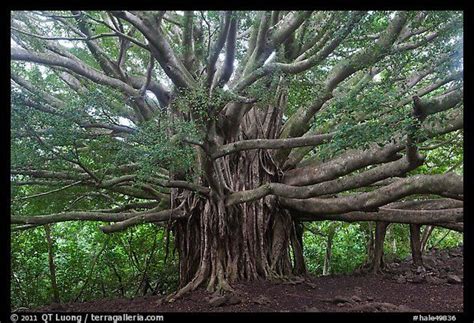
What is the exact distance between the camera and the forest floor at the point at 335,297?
3830mm

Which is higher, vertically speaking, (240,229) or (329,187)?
(329,187)

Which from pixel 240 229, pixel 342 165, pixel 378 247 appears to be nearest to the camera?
pixel 342 165

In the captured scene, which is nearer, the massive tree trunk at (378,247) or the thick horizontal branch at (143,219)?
the thick horizontal branch at (143,219)

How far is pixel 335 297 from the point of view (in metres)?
4.09

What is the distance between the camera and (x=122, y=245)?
6.98 m

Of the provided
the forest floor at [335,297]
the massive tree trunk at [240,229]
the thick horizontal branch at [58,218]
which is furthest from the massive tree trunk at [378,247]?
the thick horizontal branch at [58,218]

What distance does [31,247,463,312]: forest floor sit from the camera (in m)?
3.83

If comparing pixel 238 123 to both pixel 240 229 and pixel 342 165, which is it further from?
pixel 342 165

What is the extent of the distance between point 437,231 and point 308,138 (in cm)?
820

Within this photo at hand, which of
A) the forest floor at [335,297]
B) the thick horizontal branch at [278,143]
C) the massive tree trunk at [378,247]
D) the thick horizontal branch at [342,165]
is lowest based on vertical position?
the forest floor at [335,297]

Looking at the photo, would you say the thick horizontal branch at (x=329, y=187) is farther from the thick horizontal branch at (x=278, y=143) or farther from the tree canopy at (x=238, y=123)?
the thick horizontal branch at (x=278, y=143)

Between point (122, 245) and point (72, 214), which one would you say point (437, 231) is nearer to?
point (122, 245)

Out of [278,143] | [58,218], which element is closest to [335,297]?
[278,143]

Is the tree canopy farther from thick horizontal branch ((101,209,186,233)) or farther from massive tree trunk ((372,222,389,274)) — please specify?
massive tree trunk ((372,222,389,274))
